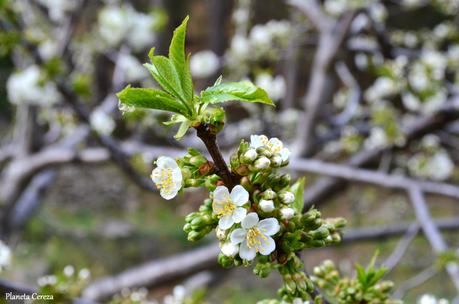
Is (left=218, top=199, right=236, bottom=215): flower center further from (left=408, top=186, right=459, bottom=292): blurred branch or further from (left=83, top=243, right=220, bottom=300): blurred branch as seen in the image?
(left=83, top=243, right=220, bottom=300): blurred branch

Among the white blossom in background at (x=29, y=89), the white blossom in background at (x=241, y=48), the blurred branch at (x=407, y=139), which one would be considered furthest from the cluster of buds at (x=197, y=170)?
the white blossom in background at (x=241, y=48)

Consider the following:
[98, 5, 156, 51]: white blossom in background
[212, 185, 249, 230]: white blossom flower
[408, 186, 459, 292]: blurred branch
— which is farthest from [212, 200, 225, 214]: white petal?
[98, 5, 156, 51]: white blossom in background

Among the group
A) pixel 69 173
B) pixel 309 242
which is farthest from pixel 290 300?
pixel 69 173

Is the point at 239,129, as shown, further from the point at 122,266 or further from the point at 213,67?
the point at 122,266

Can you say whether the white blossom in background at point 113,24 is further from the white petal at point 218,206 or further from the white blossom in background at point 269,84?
the white petal at point 218,206

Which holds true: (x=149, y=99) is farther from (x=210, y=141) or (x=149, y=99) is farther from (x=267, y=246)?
(x=267, y=246)
